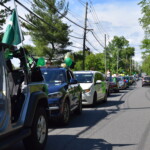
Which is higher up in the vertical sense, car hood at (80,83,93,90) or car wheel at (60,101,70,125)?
car hood at (80,83,93,90)

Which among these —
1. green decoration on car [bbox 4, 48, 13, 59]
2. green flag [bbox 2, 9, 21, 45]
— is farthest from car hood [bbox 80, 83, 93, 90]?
green decoration on car [bbox 4, 48, 13, 59]

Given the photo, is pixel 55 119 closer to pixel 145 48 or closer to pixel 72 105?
pixel 72 105

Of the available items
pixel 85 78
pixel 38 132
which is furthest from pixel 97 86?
pixel 38 132

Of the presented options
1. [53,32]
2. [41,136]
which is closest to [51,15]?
[53,32]

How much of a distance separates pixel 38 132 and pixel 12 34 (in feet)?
6.27

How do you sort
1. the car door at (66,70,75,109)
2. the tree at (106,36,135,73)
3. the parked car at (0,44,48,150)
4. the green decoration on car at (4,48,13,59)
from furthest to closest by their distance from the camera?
the tree at (106,36,135,73), the car door at (66,70,75,109), the green decoration on car at (4,48,13,59), the parked car at (0,44,48,150)

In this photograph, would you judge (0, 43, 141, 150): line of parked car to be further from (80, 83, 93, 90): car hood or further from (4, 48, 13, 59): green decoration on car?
(80, 83, 93, 90): car hood

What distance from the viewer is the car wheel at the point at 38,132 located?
5867mm

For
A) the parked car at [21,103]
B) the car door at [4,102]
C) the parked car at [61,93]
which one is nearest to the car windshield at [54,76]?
the parked car at [61,93]

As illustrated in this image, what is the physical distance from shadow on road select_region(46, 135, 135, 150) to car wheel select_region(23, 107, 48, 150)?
49cm

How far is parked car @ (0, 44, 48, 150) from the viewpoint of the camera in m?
4.88

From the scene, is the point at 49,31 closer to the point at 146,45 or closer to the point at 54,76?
the point at 146,45

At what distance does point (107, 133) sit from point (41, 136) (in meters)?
2.56

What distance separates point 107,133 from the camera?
834cm
